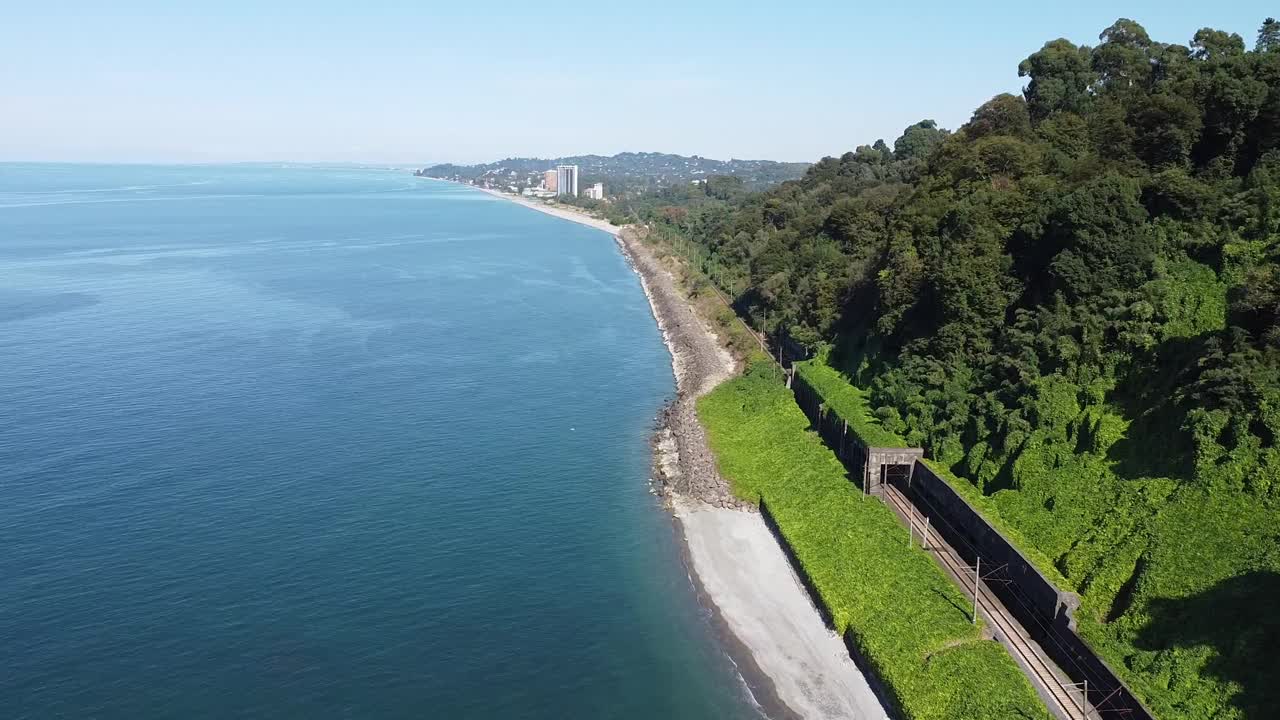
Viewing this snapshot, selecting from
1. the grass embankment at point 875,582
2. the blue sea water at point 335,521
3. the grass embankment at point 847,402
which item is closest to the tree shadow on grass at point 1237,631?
the grass embankment at point 875,582

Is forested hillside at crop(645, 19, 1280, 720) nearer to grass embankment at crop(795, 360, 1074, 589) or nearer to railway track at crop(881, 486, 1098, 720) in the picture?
grass embankment at crop(795, 360, 1074, 589)

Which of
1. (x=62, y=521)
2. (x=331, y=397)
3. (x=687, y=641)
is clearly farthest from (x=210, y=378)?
(x=687, y=641)

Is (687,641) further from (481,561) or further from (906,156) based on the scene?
(906,156)

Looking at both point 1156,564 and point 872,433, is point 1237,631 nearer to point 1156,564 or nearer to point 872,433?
point 1156,564

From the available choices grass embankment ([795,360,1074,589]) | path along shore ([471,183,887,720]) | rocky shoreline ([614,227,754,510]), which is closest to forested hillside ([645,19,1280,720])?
grass embankment ([795,360,1074,589])

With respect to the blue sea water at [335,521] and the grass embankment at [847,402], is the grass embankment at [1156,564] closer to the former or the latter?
the grass embankment at [847,402]

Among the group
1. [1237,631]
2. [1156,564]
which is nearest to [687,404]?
[1156,564]
